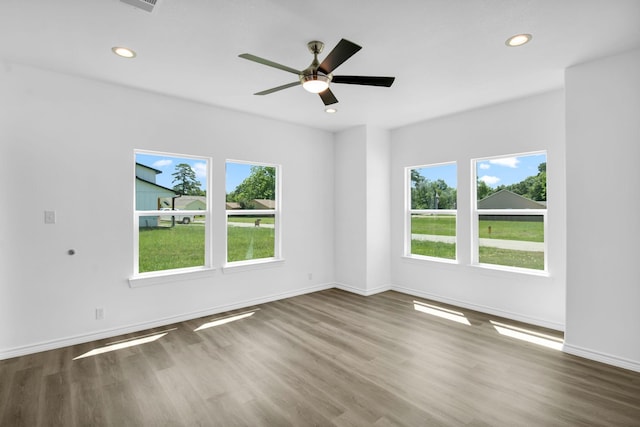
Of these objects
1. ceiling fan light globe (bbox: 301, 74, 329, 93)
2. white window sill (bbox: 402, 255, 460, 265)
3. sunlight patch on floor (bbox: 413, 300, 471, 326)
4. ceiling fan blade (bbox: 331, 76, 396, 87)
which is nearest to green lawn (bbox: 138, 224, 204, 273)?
ceiling fan light globe (bbox: 301, 74, 329, 93)

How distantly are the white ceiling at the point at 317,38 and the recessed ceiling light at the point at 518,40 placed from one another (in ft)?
0.21

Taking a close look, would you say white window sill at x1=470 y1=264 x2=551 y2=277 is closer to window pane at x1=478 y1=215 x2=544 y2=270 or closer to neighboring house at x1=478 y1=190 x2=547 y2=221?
window pane at x1=478 y1=215 x2=544 y2=270

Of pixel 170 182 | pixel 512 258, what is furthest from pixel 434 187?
pixel 170 182

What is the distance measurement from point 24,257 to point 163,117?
201cm

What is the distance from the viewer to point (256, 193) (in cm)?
487

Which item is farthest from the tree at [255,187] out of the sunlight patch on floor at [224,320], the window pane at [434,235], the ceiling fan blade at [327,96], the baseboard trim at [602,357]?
the baseboard trim at [602,357]

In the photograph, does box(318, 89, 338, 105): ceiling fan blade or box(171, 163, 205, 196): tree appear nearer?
box(318, 89, 338, 105): ceiling fan blade

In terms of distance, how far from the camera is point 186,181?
13.7 ft

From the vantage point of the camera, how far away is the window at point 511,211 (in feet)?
12.9

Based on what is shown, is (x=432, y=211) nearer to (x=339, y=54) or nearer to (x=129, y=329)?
(x=339, y=54)

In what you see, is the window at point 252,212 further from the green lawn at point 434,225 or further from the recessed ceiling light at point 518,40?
the recessed ceiling light at point 518,40

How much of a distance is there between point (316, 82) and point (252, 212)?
2674 mm

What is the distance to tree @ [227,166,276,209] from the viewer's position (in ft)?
15.3

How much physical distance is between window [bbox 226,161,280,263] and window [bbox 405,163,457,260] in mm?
2265
